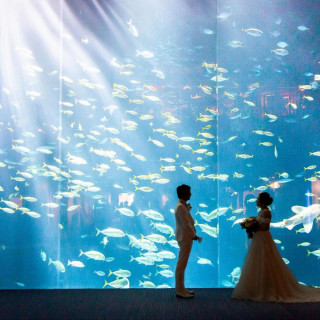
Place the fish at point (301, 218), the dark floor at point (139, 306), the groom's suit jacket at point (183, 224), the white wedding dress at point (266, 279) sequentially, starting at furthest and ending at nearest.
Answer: the fish at point (301, 218), the groom's suit jacket at point (183, 224), the white wedding dress at point (266, 279), the dark floor at point (139, 306)

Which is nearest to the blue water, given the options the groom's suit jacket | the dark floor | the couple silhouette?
the dark floor

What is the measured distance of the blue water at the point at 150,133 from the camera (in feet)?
22.9

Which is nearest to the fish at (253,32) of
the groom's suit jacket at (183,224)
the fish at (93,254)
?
the groom's suit jacket at (183,224)

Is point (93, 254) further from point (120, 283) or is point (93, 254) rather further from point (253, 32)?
point (253, 32)

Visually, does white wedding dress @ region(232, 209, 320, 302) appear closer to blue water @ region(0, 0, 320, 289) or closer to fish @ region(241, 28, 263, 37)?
blue water @ region(0, 0, 320, 289)

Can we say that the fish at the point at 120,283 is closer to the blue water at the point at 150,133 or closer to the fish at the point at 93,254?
the blue water at the point at 150,133

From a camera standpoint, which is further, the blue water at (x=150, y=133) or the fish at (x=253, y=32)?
the fish at (x=253, y=32)

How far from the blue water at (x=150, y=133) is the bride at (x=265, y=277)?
1.46 meters

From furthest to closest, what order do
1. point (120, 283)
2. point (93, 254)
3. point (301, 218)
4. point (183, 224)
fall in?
point (301, 218), point (93, 254), point (120, 283), point (183, 224)

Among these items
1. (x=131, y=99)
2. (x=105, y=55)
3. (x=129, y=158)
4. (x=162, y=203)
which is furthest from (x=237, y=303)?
(x=105, y=55)

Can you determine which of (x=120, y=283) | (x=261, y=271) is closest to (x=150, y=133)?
(x=120, y=283)

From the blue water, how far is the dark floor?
3.12 feet

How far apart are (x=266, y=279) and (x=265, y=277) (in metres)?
0.03

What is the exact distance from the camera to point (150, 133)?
7332 millimetres
